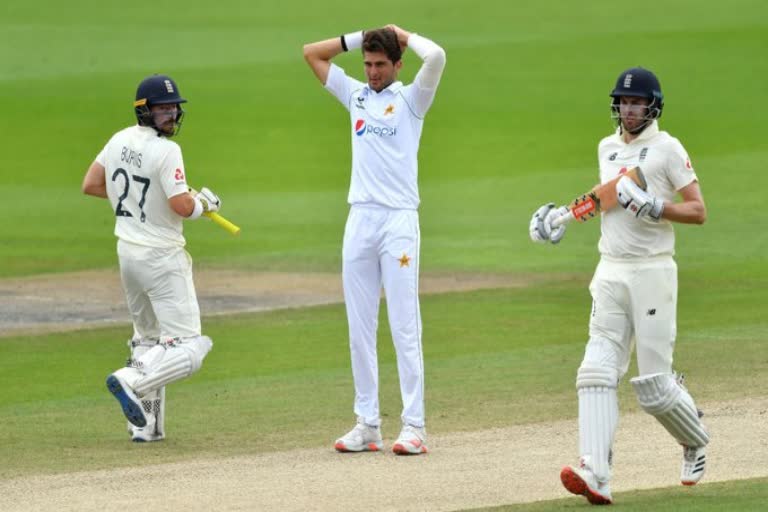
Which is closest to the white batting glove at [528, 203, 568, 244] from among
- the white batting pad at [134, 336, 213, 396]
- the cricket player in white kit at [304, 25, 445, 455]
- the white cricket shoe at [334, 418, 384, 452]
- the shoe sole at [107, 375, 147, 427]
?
the cricket player in white kit at [304, 25, 445, 455]

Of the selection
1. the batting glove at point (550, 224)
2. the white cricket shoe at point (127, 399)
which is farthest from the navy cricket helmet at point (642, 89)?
the white cricket shoe at point (127, 399)

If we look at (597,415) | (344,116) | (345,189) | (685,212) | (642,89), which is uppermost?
(642,89)

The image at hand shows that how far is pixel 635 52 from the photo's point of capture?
3628 cm

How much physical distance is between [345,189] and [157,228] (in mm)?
16728

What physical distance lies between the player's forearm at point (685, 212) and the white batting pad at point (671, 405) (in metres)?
0.78

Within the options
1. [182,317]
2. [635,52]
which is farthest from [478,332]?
[635,52]

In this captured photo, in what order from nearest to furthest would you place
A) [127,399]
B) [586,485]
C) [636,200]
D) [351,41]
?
1. [586,485]
2. [636,200]
3. [127,399]
4. [351,41]

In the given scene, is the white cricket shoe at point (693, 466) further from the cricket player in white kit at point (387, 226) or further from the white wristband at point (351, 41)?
the white wristband at point (351, 41)

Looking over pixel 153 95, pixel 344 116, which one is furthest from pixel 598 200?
pixel 344 116

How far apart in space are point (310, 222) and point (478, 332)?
9.34m

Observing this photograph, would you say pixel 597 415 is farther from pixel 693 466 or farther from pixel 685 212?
pixel 685 212

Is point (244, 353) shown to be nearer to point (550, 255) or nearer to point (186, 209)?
point (186, 209)

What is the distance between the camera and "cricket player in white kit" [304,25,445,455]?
9.81 m

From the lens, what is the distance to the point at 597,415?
8398 millimetres
